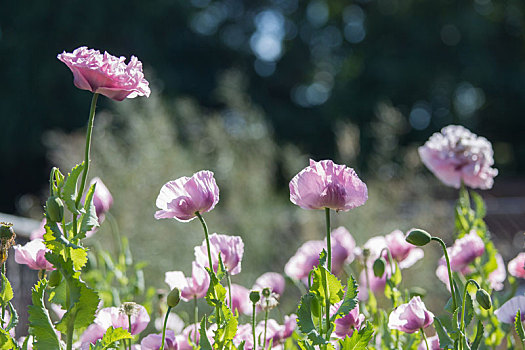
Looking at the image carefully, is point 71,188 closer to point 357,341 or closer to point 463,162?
point 357,341

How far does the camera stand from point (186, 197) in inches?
31.3

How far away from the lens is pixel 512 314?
0.84m

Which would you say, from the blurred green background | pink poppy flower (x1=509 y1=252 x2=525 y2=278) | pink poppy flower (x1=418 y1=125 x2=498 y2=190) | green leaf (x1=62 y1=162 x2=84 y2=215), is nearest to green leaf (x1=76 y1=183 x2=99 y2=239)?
green leaf (x1=62 y1=162 x2=84 y2=215)

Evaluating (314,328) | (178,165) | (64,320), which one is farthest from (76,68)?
(178,165)

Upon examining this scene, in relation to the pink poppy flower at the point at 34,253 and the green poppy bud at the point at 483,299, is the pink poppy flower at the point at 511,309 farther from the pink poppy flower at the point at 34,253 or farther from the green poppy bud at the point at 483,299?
the pink poppy flower at the point at 34,253

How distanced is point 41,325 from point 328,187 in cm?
31

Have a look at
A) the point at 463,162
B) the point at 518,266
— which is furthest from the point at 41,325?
the point at 463,162

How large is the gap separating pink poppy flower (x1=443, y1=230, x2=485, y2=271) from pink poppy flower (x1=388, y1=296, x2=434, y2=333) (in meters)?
0.23

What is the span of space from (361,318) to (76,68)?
412 mm

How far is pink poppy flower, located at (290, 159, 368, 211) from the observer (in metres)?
0.75

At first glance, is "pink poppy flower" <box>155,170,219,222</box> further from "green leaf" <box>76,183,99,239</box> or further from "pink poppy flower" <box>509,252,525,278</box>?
"pink poppy flower" <box>509,252,525,278</box>

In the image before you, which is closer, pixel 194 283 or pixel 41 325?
pixel 41 325

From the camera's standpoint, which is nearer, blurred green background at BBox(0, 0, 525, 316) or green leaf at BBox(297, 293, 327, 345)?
green leaf at BBox(297, 293, 327, 345)

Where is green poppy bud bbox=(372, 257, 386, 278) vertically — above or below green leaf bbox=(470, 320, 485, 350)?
above
